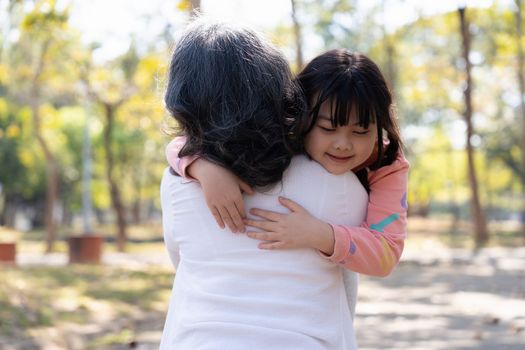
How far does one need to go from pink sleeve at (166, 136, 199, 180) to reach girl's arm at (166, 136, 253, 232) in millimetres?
13

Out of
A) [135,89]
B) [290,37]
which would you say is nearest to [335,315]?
[135,89]

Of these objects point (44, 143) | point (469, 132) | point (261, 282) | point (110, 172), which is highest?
point (261, 282)

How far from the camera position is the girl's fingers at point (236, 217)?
1.73 metres

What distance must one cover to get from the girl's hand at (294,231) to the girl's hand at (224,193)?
3 cm

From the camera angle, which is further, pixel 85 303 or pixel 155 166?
pixel 155 166

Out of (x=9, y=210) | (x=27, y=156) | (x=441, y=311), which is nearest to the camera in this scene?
(x=441, y=311)

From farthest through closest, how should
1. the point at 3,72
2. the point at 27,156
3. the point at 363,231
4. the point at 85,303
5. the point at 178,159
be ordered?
1. the point at 27,156
2. the point at 3,72
3. the point at 85,303
4. the point at 178,159
5. the point at 363,231

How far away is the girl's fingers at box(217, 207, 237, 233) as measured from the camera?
5.67 feet

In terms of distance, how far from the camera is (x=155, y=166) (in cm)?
4428

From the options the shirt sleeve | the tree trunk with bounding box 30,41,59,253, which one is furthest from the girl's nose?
the tree trunk with bounding box 30,41,59,253

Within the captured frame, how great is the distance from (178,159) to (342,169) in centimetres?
39

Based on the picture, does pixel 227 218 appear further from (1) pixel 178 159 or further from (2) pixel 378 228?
(2) pixel 378 228

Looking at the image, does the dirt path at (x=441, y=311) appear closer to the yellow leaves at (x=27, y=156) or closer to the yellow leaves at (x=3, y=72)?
the yellow leaves at (x=3, y=72)

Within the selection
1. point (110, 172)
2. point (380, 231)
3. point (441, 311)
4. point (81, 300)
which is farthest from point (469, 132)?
point (380, 231)
